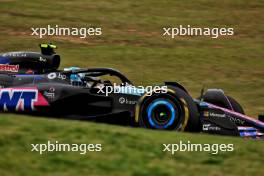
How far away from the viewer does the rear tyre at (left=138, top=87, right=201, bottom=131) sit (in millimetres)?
8328

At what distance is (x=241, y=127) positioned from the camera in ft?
31.1

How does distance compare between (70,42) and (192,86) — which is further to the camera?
(70,42)

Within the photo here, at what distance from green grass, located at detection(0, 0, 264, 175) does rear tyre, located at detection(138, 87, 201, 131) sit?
122 centimetres

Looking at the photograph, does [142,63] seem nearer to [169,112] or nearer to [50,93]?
[50,93]

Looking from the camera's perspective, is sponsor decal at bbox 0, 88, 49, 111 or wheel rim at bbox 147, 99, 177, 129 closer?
wheel rim at bbox 147, 99, 177, 129

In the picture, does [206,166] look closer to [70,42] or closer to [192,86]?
[192,86]

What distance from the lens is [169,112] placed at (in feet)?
27.6

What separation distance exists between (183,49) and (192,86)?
3713 mm

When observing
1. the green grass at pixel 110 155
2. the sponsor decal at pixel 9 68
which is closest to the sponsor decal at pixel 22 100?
the sponsor decal at pixel 9 68

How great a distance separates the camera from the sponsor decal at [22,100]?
8898 mm

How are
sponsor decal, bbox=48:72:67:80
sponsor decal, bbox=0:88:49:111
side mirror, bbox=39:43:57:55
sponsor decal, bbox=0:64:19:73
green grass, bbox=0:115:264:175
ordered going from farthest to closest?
side mirror, bbox=39:43:57:55 → sponsor decal, bbox=0:64:19:73 → sponsor decal, bbox=48:72:67:80 → sponsor decal, bbox=0:88:49:111 → green grass, bbox=0:115:264:175

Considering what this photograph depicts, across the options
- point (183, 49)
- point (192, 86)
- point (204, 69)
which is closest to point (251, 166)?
point (192, 86)

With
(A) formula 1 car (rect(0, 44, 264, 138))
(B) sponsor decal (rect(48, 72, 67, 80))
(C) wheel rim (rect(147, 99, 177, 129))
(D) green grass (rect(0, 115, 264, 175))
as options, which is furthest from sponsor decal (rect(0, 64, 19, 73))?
(D) green grass (rect(0, 115, 264, 175))

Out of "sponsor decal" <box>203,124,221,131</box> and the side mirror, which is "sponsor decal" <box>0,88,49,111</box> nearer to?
the side mirror
